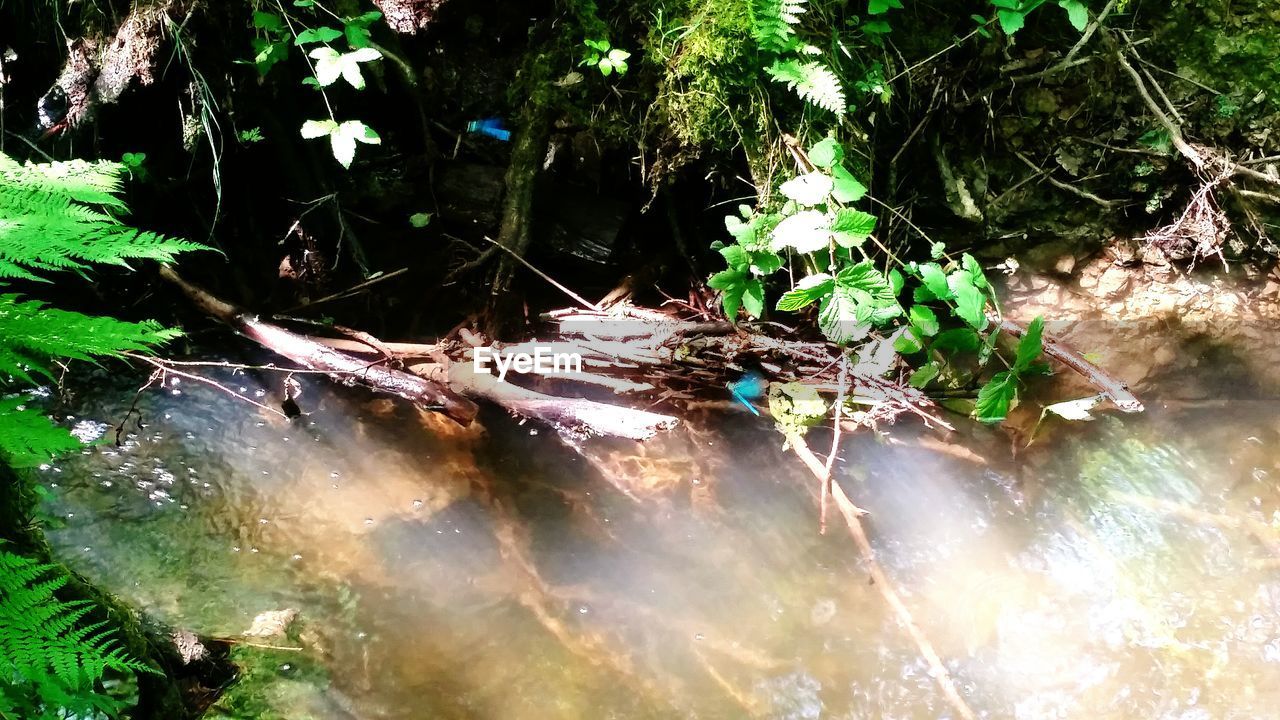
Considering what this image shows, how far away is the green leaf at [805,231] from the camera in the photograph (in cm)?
250

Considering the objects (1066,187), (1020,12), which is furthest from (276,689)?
(1066,187)

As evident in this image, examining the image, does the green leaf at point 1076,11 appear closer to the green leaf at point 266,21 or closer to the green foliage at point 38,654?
the green leaf at point 266,21

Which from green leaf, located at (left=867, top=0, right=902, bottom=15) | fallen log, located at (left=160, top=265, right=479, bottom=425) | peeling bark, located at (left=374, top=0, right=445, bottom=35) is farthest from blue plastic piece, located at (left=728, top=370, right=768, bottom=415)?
peeling bark, located at (left=374, top=0, right=445, bottom=35)

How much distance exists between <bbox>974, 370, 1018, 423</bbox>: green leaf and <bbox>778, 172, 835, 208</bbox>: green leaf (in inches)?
36.4

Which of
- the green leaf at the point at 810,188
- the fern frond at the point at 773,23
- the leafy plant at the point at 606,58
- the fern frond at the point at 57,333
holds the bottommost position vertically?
the fern frond at the point at 57,333

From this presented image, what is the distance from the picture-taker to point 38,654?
1.05 m

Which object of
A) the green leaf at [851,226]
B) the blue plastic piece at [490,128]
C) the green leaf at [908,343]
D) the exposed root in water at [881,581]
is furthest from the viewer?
the blue plastic piece at [490,128]

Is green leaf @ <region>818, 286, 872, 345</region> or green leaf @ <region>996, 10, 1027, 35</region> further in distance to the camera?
green leaf @ <region>996, 10, 1027, 35</region>

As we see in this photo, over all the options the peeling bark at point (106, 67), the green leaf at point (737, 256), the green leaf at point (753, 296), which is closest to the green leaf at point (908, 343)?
the green leaf at point (753, 296)

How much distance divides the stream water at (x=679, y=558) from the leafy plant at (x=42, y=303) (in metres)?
0.86

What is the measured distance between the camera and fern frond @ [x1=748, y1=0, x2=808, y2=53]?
8.21ft

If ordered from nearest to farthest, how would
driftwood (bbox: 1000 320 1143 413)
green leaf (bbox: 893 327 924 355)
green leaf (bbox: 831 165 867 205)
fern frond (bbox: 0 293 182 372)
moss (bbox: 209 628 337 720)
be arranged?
fern frond (bbox: 0 293 182 372)
moss (bbox: 209 628 337 720)
green leaf (bbox: 831 165 867 205)
green leaf (bbox: 893 327 924 355)
driftwood (bbox: 1000 320 1143 413)

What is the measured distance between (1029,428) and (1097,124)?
1641 mm

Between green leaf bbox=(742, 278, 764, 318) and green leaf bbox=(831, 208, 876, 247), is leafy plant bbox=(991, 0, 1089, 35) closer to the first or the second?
green leaf bbox=(831, 208, 876, 247)
